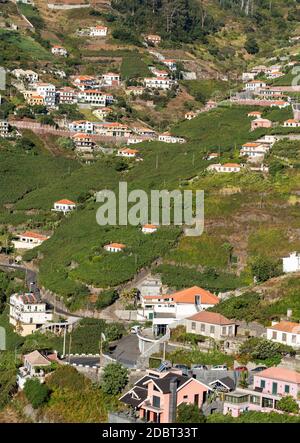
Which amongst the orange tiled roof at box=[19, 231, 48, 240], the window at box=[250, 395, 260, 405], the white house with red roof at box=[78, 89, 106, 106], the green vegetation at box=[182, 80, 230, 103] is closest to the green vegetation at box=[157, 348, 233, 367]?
the window at box=[250, 395, 260, 405]

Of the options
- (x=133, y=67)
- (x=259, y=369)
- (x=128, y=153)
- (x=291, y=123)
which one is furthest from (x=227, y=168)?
(x=133, y=67)

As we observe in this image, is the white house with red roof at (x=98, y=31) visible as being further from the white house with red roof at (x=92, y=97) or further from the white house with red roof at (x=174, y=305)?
the white house with red roof at (x=174, y=305)

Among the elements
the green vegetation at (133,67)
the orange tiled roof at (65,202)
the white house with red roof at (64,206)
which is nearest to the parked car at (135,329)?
the white house with red roof at (64,206)

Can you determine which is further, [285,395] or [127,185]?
[127,185]

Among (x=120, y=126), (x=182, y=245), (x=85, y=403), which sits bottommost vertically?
(x=85, y=403)
